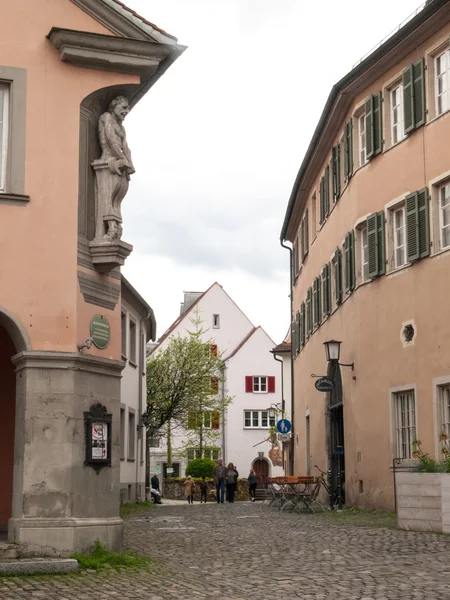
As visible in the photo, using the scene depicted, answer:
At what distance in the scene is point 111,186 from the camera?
13.6 m

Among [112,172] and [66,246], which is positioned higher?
[112,172]

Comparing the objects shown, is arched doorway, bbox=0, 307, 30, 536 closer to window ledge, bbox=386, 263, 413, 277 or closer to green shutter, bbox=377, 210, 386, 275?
window ledge, bbox=386, 263, 413, 277

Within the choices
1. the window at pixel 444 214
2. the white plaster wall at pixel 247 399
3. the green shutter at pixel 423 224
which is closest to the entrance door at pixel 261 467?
the white plaster wall at pixel 247 399

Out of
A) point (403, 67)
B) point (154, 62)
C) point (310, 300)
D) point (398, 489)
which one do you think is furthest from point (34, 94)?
point (310, 300)

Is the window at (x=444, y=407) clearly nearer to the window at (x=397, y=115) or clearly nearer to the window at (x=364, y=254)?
the window at (x=364, y=254)

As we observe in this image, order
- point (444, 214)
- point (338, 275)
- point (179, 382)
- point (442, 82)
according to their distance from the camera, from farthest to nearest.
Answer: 1. point (179, 382)
2. point (338, 275)
3. point (442, 82)
4. point (444, 214)

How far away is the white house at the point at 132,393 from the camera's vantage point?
32719 mm

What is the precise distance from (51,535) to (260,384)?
58.2 metres

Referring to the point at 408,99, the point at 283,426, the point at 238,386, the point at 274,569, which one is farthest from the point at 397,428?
the point at 238,386

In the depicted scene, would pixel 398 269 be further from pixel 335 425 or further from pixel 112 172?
pixel 112 172

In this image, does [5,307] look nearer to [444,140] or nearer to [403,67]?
[444,140]

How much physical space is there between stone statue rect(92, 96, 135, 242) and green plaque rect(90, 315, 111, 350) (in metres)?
1.04

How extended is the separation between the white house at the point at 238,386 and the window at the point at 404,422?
43946mm

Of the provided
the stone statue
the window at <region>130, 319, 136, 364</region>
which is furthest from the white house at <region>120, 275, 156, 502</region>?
the stone statue
